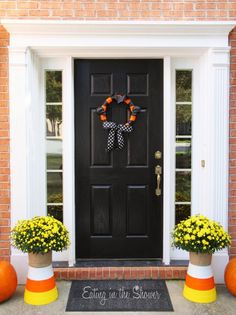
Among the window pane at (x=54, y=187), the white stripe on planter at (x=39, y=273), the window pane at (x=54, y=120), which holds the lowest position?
the white stripe on planter at (x=39, y=273)

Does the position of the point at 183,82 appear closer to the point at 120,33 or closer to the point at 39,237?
the point at 120,33

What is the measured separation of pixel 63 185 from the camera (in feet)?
13.2

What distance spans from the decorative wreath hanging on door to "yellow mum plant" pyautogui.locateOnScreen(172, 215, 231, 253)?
1.16 meters

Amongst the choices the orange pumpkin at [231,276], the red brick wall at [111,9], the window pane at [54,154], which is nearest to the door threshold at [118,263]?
the orange pumpkin at [231,276]

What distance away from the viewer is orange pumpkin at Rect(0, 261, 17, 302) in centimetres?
331

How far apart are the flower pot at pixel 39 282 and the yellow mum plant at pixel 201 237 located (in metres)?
1.27

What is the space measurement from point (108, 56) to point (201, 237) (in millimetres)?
2102

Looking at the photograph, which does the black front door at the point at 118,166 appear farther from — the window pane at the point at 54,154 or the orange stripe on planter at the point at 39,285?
the orange stripe on planter at the point at 39,285

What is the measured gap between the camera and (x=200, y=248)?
3.32m

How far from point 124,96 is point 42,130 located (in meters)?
0.98

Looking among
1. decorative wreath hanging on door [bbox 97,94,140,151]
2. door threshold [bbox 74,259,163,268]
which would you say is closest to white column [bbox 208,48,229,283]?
door threshold [bbox 74,259,163,268]

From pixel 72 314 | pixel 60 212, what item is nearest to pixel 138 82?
pixel 60 212

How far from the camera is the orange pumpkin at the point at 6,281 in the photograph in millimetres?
3309

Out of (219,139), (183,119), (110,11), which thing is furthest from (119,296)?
(110,11)
